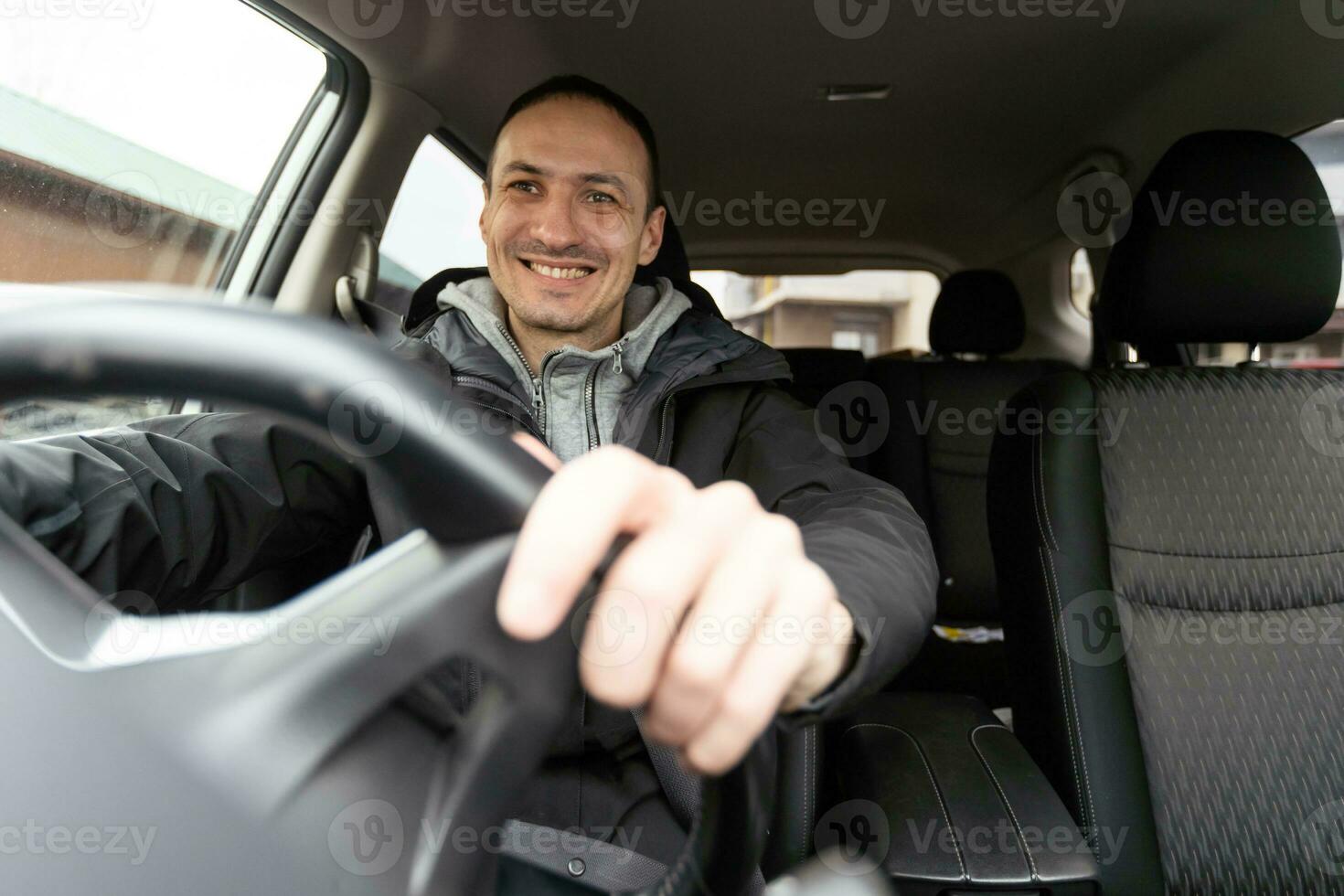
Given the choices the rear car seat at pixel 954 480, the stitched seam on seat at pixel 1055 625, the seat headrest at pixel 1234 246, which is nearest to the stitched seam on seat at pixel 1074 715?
the stitched seam on seat at pixel 1055 625

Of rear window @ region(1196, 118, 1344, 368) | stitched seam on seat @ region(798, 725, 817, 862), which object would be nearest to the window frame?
stitched seam on seat @ region(798, 725, 817, 862)

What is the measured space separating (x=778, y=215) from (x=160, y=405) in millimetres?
2462

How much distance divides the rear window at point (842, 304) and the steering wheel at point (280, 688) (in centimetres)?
308

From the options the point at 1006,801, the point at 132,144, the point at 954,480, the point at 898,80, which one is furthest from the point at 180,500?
the point at 954,480

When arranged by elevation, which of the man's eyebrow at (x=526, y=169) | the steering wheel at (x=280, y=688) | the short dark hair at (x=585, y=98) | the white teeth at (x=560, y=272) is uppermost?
the short dark hair at (x=585, y=98)

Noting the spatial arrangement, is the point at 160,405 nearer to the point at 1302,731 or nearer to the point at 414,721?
the point at 414,721

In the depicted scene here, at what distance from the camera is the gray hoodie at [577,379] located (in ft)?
4.29

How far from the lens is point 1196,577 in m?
1.29

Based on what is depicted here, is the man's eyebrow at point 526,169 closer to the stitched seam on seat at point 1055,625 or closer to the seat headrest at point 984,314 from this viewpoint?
the stitched seam on seat at point 1055,625

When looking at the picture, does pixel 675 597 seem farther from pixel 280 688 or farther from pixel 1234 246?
pixel 1234 246

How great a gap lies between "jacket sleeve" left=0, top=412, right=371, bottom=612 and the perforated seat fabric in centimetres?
98

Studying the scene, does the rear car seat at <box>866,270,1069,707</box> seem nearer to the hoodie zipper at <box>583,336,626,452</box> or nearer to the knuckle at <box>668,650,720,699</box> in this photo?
the hoodie zipper at <box>583,336,626,452</box>

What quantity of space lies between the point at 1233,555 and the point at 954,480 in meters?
1.48

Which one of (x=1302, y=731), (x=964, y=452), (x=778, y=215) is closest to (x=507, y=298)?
(x=1302, y=731)
